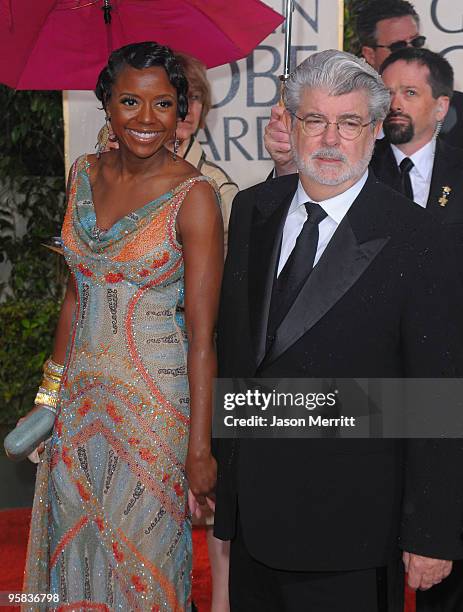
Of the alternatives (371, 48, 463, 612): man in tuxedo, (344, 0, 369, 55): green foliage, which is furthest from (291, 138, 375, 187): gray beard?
(344, 0, 369, 55): green foliage

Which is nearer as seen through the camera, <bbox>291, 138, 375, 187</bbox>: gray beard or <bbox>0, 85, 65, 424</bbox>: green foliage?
<bbox>291, 138, 375, 187</bbox>: gray beard

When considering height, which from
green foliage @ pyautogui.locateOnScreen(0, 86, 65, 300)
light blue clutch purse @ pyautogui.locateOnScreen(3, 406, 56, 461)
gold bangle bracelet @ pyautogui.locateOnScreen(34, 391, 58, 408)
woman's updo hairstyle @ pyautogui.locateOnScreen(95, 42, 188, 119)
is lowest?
light blue clutch purse @ pyautogui.locateOnScreen(3, 406, 56, 461)

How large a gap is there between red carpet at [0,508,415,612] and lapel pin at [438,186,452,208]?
167 cm

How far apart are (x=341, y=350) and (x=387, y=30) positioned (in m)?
3.07

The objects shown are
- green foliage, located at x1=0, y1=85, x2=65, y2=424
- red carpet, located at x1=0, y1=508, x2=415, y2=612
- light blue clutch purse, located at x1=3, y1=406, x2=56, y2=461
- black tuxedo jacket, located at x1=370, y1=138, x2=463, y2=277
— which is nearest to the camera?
light blue clutch purse, located at x1=3, y1=406, x2=56, y2=461

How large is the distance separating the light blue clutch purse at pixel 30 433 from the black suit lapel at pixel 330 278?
91 centimetres

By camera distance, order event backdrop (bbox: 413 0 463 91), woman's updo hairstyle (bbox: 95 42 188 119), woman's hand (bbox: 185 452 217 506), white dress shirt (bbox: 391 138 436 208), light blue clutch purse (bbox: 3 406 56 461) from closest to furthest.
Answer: woman's hand (bbox: 185 452 217 506), woman's updo hairstyle (bbox: 95 42 188 119), light blue clutch purse (bbox: 3 406 56 461), white dress shirt (bbox: 391 138 436 208), event backdrop (bbox: 413 0 463 91)

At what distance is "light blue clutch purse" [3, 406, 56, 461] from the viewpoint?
3.07 meters

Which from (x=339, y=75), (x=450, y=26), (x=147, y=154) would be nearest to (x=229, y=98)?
(x=450, y=26)

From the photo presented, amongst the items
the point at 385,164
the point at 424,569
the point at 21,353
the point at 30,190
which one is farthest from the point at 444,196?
the point at 30,190

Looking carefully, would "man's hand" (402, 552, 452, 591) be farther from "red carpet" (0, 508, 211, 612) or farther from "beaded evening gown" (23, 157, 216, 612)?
"red carpet" (0, 508, 211, 612)

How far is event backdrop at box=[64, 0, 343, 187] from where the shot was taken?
5.21m

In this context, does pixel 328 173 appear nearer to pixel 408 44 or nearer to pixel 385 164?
pixel 385 164

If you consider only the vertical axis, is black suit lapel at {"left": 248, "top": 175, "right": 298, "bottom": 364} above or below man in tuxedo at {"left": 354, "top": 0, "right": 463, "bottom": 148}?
below
